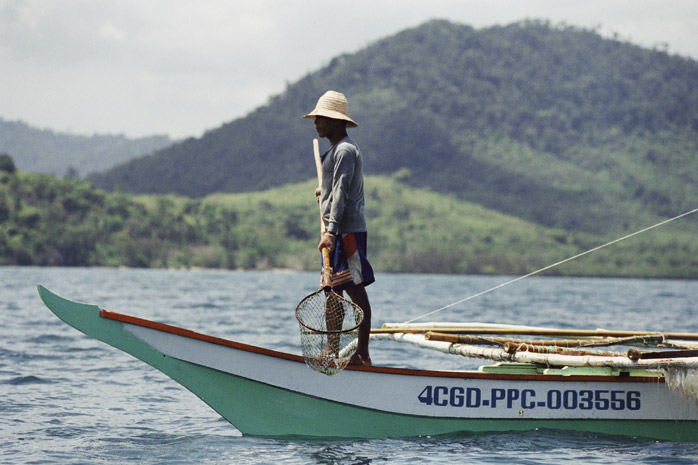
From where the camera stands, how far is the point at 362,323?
27.9 ft

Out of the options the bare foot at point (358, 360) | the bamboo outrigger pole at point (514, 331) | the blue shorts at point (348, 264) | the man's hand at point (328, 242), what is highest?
the man's hand at point (328, 242)

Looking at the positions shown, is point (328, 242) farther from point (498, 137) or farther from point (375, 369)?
point (498, 137)

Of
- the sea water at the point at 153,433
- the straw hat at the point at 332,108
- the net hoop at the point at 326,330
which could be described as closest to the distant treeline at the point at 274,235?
the sea water at the point at 153,433

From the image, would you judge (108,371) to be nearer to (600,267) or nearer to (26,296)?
(26,296)

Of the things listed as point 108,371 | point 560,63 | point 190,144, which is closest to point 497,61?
point 560,63

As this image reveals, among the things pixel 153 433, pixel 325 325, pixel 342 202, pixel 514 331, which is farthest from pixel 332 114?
pixel 514 331

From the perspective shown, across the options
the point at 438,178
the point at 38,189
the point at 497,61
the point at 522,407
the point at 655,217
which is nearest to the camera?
the point at 522,407

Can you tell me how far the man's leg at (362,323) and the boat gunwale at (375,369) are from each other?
0.63 ft

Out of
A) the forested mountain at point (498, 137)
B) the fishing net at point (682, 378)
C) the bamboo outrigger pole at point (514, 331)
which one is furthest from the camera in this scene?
the forested mountain at point (498, 137)

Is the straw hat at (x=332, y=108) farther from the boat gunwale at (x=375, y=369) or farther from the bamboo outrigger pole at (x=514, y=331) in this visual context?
the bamboo outrigger pole at (x=514, y=331)

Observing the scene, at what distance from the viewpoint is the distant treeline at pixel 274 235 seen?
320 ft

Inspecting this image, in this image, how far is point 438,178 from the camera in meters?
157

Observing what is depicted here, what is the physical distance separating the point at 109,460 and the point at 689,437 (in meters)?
5.49

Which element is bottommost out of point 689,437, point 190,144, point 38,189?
point 689,437
